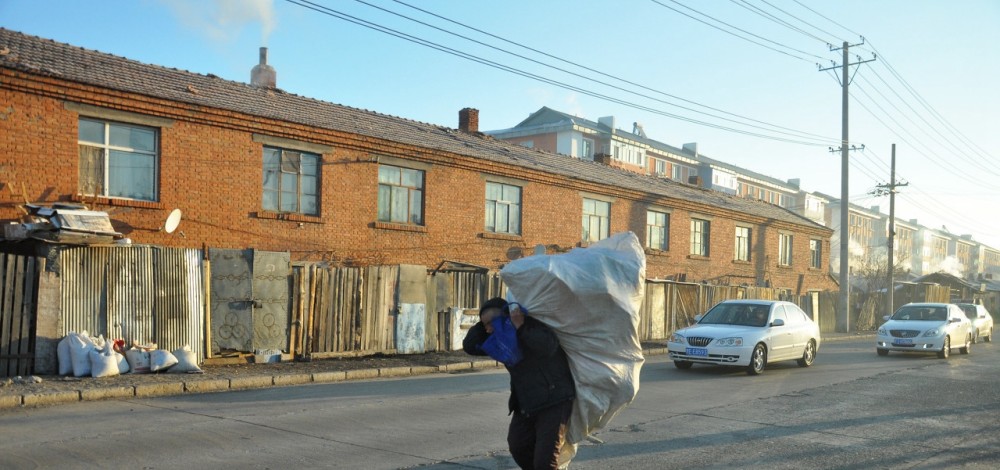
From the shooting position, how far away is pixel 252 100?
A: 19.3 meters

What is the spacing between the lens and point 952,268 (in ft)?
363

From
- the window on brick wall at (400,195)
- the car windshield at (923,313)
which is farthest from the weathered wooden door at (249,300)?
the car windshield at (923,313)

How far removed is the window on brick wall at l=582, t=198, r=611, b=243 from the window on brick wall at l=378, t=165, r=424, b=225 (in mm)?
7763

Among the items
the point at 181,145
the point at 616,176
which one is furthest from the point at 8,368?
the point at 616,176

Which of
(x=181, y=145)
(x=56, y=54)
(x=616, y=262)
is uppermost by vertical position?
(x=56, y=54)

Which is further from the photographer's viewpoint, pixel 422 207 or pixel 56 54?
pixel 422 207

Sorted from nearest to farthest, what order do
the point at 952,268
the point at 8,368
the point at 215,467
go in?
the point at 215,467, the point at 8,368, the point at 952,268

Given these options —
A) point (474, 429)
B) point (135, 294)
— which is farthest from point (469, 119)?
point (474, 429)

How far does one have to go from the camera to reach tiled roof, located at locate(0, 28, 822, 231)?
15.8 metres

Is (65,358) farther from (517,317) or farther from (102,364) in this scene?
(517,317)

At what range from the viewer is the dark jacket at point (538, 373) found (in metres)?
5.05

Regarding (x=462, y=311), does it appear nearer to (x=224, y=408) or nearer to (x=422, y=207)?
(x=422, y=207)

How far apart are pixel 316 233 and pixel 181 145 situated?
12.7 ft

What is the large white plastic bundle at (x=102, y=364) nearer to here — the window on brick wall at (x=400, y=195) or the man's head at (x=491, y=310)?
the window on brick wall at (x=400, y=195)
